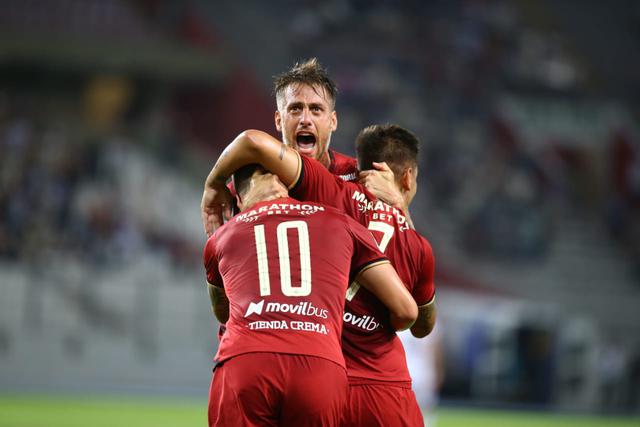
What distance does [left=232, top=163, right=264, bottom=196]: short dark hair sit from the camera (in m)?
4.39

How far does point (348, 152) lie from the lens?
65.7 ft

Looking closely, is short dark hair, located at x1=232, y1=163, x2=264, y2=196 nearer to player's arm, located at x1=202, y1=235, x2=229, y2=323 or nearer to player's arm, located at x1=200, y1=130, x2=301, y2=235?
player's arm, located at x1=200, y1=130, x2=301, y2=235

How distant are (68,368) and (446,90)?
435 inches

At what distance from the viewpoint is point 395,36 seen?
76.3 feet

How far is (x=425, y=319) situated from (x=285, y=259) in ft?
3.88

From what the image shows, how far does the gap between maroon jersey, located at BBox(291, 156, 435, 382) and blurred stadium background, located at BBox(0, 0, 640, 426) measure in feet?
31.7

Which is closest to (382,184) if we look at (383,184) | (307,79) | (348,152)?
(383,184)

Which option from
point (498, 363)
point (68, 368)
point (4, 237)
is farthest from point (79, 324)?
point (498, 363)

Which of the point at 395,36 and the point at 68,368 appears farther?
the point at 395,36

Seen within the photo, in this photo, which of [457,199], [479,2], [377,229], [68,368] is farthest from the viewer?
[479,2]

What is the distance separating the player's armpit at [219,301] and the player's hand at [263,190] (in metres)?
0.44

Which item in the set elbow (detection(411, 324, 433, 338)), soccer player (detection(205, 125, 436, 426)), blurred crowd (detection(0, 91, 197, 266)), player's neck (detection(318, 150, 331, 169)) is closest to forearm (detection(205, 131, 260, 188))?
soccer player (detection(205, 125, 436, 426))

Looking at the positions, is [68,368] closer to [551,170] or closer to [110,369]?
[110,369]

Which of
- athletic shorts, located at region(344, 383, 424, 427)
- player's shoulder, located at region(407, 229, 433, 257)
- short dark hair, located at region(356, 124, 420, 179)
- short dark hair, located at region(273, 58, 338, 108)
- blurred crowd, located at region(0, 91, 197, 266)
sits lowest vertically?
athletic shorts, located at region(344, 383, 424, 427)
